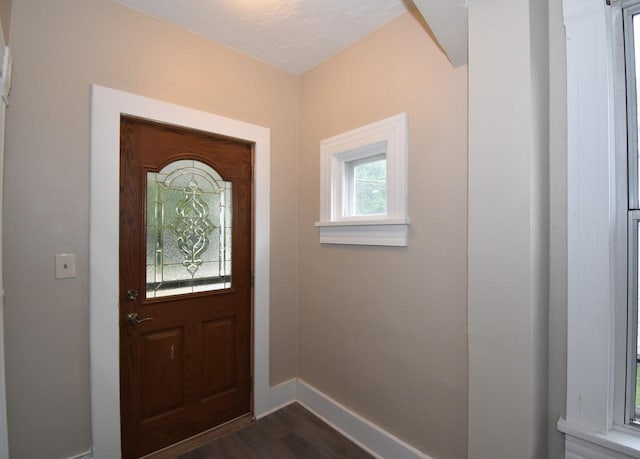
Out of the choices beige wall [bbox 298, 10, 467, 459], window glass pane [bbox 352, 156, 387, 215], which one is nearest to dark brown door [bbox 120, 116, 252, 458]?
beige wall [bbox 298, 10, 467, 459]

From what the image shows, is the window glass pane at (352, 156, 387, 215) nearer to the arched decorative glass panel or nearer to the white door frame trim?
the arched decorative glass panel

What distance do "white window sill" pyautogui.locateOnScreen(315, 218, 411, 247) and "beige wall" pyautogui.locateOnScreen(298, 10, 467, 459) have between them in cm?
5

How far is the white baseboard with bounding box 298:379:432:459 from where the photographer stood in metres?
1.69

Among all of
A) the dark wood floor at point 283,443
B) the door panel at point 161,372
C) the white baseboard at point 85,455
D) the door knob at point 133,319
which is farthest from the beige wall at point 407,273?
the white baseboard at point 85,455

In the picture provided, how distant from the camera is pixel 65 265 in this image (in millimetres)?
1510

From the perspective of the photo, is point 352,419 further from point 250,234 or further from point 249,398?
point 250,234

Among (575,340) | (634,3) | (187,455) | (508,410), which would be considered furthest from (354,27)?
(187,455)

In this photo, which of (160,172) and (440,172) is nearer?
(440,172)

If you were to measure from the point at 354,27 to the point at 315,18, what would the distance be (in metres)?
0.26

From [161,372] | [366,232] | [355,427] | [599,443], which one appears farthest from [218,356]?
[599,443]

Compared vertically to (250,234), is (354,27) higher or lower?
higher

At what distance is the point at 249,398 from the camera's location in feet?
7.24

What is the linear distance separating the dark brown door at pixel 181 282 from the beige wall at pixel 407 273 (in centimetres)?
60

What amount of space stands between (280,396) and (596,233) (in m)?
2.22
